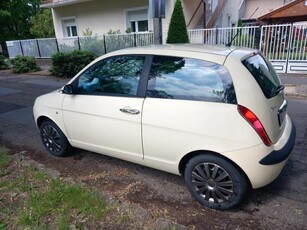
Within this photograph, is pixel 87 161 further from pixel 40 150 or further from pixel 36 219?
pixel 36 219

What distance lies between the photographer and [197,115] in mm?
2502

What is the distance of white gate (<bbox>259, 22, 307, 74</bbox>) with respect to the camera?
9.50 meters

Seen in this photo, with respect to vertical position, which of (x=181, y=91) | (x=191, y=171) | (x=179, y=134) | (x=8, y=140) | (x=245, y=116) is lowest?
(x=8, y=140)

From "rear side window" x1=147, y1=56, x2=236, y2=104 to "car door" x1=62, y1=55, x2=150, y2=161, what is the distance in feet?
0.61

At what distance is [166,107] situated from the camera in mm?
2668

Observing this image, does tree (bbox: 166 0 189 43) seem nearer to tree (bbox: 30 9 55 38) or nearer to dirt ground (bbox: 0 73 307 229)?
dirt ground (bbox: 0 73 307 229)

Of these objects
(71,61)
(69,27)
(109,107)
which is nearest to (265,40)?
(71,61)

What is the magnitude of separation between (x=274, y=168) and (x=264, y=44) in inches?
355

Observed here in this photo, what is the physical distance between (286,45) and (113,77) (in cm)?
895

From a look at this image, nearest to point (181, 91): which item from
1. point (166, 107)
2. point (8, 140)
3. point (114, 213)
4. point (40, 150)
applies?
point (166, 107)

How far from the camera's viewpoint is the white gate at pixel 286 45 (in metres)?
9.50

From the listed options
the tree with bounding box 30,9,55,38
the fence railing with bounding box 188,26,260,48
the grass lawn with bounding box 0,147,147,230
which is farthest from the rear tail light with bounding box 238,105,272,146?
the tree with bounding box 30,9,55,38

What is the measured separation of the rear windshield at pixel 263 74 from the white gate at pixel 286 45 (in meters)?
7.90

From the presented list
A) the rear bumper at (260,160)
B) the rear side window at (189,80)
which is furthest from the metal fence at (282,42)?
the rear bumper at (260,160)
